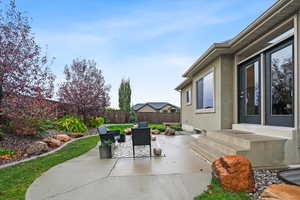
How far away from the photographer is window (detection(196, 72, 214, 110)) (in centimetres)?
810

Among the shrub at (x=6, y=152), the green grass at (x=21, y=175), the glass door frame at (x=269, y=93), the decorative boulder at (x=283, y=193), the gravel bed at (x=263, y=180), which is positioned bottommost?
the green grass at (x=21, y=175)

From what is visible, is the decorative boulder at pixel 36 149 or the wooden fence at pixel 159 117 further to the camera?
the wooden fence at pixel 159 117

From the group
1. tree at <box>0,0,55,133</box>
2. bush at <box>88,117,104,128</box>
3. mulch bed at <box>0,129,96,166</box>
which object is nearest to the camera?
mulch bed at <box>0,129,96,166</box>

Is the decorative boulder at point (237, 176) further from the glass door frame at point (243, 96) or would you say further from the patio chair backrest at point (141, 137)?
the glass door frame at point (243, 96)

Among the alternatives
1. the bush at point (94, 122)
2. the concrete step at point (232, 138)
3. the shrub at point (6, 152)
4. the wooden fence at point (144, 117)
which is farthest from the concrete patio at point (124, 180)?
the wooden fence at point (144, 117)

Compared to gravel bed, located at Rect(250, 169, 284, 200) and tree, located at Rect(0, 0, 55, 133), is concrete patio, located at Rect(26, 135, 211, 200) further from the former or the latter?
tree, located at Rect(0, 0, 55, 133)

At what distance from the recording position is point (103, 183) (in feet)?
11.5

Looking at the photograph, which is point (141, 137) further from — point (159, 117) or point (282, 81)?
point (159, 117)

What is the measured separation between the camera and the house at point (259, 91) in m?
4.07

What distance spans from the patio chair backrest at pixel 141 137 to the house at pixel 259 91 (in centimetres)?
164

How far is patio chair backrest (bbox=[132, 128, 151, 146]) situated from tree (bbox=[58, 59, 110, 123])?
8.31 metres

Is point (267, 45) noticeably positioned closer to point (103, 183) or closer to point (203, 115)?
point (203, 115)

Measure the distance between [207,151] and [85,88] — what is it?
32.8 ft

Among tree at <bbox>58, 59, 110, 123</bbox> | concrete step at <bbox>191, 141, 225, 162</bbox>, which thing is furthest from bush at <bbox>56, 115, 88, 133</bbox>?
concrete step at <bbox>191, 141, 225, 162</bbox>
